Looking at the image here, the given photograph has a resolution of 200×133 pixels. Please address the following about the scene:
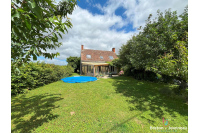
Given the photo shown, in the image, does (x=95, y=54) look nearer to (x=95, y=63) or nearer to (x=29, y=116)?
(x=95, y=63)

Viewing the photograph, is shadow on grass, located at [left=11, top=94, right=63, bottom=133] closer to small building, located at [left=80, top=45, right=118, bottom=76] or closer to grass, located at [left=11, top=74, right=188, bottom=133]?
grass, located at [left=11, top=74, right=188, bottom=133]

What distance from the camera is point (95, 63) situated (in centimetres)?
2667

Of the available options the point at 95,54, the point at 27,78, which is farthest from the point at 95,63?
the point at 27,78

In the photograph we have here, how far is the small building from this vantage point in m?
23.6

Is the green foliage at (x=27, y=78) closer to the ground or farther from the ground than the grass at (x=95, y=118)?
farther from the ground

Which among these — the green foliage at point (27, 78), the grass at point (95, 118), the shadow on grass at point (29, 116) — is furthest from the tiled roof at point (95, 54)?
the grass at point (95, 118)

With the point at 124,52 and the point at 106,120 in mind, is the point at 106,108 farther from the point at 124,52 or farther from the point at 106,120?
the point at 124,52

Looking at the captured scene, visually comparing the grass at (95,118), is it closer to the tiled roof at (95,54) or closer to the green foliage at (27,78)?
the green foliage at (27,78)

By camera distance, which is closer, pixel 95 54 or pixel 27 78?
pixel 27 78

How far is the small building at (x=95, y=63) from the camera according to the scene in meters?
23.6

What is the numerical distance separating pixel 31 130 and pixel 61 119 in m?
1.26
